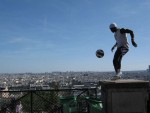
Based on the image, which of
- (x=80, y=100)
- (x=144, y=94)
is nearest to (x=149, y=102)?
(x=144, y=94)

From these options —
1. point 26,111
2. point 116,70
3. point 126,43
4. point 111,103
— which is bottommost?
point 26,111

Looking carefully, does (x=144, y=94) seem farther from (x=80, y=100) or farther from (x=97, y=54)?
(x=80, y=100)

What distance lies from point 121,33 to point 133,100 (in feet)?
4.67

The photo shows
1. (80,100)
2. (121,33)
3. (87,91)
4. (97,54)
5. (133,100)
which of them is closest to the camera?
(133,100)

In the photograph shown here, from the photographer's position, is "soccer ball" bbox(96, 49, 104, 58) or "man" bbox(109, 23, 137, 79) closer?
"man" bbox(109, 23, 137, 79)

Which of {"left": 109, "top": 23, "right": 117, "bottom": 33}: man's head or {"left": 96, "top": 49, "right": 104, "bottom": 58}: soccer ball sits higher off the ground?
{"left": 109, "top": 23, "right": 117, "bottom": 33}: man's head

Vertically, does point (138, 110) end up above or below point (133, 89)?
below

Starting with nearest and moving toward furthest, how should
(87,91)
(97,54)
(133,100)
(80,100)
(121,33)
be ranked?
(133,100), (121,33), (97,54), (80,100), (87,91)

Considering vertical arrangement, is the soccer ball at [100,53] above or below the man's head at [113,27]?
below

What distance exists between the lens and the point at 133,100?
577 cm

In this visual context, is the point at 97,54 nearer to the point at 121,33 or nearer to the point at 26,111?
the point at 121,33

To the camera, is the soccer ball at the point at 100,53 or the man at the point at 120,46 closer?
the man at the point at 120,46

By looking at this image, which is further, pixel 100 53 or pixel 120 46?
pixel 100 53

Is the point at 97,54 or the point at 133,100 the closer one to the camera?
the point at 133,100
